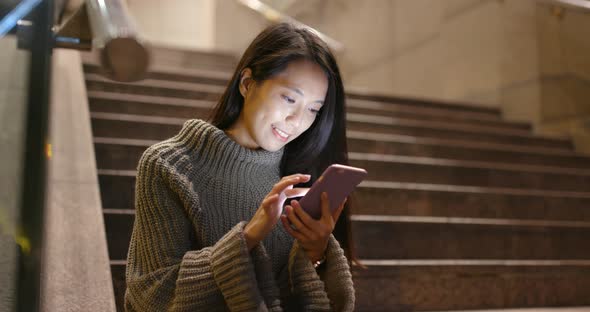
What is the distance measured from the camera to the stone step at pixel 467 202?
3434 millimetres

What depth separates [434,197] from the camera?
11.8 ft

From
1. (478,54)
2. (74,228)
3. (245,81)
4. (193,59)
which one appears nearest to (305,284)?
(245,81)

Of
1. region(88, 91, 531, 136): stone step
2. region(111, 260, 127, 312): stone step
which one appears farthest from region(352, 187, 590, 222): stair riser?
region(111, 260, 127, 312): stone step

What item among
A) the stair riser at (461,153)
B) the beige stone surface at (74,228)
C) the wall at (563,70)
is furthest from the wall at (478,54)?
the beige stone surface at (74,228)

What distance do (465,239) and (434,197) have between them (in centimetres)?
40

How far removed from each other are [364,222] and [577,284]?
3.37ft

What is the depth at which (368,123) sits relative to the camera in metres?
4.70

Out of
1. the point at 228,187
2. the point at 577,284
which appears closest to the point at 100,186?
the point at 228,187

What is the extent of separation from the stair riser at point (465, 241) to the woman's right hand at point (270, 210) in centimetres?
166

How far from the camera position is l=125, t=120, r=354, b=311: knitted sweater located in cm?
138

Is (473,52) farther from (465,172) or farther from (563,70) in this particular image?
(465,172)

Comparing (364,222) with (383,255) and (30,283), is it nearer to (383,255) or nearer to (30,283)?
(383,255)

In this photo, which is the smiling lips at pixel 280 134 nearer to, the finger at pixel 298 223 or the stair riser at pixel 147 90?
the finger at pixel 298 223

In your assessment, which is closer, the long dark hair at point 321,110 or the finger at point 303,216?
the finger at point 303,216
